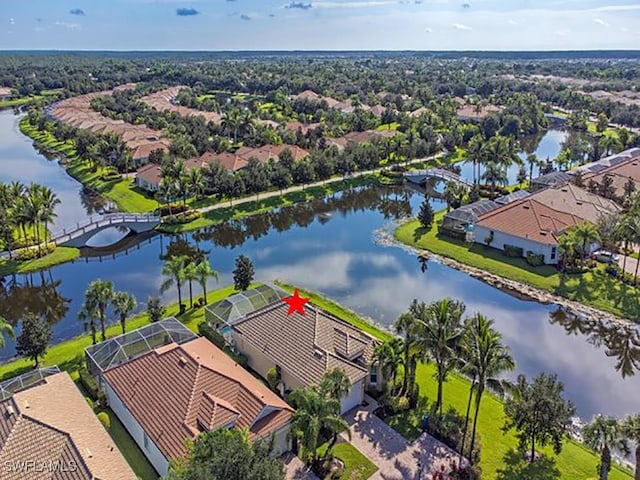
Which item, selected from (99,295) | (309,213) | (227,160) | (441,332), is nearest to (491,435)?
(441,332)

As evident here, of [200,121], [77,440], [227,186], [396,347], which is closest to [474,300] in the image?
[396,347]

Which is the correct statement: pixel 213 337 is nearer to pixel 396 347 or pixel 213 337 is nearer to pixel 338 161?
pixel 396 347

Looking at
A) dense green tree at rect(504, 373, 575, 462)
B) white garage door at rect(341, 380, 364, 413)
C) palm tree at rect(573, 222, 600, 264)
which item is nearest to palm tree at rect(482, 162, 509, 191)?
palm tree at rect(573, 222, 600, 264)

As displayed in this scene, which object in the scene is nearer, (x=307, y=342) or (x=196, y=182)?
(x=307, y=342)

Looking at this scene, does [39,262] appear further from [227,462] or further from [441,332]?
[441,332]

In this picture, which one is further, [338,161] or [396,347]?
[338,161]

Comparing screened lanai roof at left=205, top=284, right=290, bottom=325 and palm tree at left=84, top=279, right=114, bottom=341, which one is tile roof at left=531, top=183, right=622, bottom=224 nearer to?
screened lanai roof at left=205, top=284, right=290, bottom=325

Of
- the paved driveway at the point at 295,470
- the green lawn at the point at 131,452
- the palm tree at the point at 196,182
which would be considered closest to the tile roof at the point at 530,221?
the paved driveway at the point at 295,470
